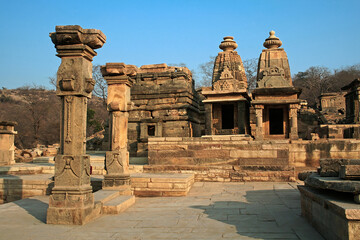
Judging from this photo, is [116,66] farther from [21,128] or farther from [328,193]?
[21,128]

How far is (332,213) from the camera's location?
3664 millimetres

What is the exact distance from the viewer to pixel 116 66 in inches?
314

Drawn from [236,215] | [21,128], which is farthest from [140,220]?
[21,128]

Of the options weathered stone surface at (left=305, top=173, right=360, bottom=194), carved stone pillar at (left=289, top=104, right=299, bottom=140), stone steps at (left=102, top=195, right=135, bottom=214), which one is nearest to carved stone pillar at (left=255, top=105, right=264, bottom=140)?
carved stone pillar at (left=289, top=104, right=299, bottom=140)

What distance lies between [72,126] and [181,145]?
5282mm

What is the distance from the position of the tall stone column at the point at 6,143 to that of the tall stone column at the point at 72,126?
9.95m

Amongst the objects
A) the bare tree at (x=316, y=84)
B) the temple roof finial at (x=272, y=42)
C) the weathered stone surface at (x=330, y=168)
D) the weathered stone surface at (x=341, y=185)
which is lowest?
the weathered stone surface at (x=341, y=185)

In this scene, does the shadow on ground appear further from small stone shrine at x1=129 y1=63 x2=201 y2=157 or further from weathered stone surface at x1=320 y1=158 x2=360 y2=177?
small stone shrine at x1=129 y1=63 x2=201 y2=157

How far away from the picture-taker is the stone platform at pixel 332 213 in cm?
317

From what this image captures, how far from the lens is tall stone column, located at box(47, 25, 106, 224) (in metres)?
5.19

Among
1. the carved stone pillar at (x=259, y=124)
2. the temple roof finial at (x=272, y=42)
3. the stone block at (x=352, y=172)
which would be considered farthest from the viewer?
the temple roof finial at (x=272, y=42)

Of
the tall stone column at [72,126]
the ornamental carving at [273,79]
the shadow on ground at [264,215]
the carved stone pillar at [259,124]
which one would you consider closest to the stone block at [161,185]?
the shadow on ground at [264,215]

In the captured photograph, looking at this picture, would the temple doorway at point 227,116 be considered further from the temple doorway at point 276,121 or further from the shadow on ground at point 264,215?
the shadow on ground at point 264,215

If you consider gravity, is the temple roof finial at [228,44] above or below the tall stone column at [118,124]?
above
